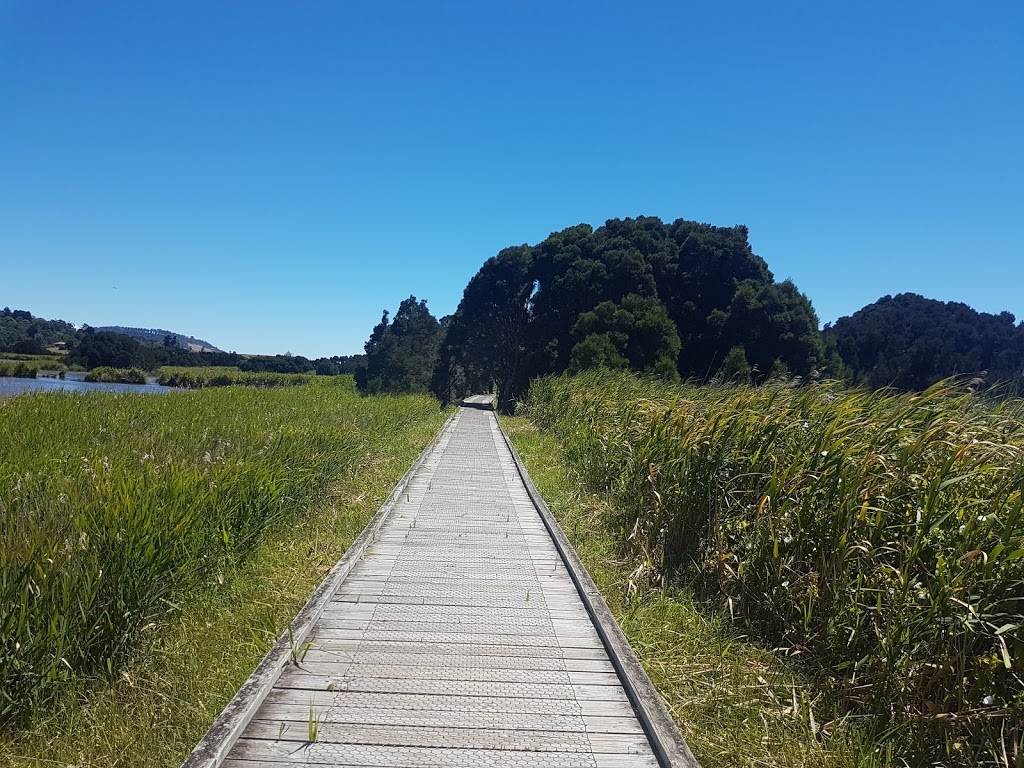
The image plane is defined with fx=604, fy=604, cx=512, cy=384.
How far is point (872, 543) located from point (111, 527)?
4738 millimetres

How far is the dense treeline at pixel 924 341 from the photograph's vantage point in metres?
23.5

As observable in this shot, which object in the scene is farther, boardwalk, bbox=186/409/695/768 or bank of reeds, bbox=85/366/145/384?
bank of reeds, bbox=85/366/145/384

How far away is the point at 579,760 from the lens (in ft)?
8.86

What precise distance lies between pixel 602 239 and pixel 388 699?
30.7 meters

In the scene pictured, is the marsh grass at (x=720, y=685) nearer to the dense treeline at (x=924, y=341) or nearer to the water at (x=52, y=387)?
the water at (x=52, y=387)

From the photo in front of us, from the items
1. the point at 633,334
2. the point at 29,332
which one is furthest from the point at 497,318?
the point at 29,332

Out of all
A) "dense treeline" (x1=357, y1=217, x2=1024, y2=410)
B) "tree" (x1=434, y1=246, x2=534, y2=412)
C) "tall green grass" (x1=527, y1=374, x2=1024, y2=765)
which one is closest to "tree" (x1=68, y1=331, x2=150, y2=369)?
"dense treeline" (x1=357, y1=217, x2=1024, y2=410)

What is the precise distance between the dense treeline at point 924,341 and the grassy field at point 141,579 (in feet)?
61.3

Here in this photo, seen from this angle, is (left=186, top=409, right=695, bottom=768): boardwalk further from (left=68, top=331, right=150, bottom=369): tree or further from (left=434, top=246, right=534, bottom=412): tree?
(left=68, top=331, right=150, bottom=369): tree

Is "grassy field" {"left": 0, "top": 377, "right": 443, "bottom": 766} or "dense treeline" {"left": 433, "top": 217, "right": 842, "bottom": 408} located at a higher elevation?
→ "dense treeline" {"left": 433, "top": 217, "right": 842, "bottom": 408}

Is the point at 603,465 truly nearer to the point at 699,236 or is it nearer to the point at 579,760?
the point at 579,760

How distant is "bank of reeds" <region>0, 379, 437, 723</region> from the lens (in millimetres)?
3105

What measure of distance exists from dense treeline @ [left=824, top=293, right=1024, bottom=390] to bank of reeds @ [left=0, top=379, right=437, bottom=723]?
1847cm

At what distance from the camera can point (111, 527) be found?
370cm
